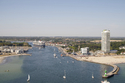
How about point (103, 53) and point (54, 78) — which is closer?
point (54, 78)

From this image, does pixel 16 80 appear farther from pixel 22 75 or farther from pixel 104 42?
pixel 104 42

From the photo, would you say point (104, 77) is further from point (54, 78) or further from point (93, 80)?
point (54, 78)

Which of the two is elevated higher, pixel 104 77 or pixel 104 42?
pixel 104 42

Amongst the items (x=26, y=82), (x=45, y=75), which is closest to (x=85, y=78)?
(x=45, y=75)

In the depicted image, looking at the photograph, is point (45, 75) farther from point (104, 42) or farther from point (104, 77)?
point (104, 42)

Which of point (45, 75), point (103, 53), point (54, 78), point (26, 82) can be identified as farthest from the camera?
point (103, 53)

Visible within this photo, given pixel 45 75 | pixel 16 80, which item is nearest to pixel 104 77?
pixel 45 75

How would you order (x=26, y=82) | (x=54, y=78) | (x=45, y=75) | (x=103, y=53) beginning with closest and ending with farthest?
(x=26, y=82), (x=54, y=78), (x=45, y=75), (x=103, y=53)

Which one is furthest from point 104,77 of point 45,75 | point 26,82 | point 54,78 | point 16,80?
point 16,80

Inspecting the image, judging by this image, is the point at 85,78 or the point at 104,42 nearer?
the point at 85,78
